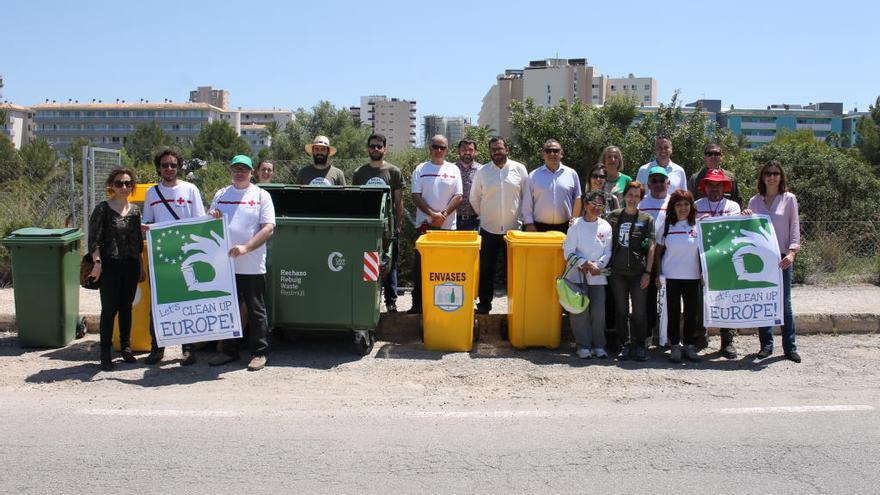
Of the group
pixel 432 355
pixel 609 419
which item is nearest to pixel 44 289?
pixel 432 355

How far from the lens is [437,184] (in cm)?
822

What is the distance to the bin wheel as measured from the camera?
291 inches

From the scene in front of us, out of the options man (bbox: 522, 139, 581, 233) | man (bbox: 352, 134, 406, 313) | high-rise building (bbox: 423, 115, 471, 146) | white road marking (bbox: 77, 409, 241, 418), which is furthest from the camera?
high-rise building (bbox: 423, 115, 471, 146)

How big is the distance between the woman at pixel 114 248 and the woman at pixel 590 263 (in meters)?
3.99

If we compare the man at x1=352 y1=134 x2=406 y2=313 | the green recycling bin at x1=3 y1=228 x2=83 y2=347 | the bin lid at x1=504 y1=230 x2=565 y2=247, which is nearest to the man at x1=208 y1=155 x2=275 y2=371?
the man at x1=352 y1=134 x2=406 y2=313

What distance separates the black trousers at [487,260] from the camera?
838 centimetres

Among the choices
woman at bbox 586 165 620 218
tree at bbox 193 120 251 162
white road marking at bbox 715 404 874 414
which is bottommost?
white road marking at bbox 715 404 874 414

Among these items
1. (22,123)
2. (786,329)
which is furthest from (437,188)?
(22,123)

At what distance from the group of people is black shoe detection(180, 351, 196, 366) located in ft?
0.04

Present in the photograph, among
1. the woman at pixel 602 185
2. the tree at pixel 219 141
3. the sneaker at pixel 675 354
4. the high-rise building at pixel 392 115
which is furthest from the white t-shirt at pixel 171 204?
the high-rise building at pixel 392 115

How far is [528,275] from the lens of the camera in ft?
24.9

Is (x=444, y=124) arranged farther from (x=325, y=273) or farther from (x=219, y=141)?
(x=325, y=273)

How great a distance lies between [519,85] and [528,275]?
8695cm

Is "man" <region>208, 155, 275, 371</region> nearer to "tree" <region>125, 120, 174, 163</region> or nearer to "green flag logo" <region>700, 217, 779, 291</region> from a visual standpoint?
"green flag logo" <region>700, 217, 779, 291</region>
